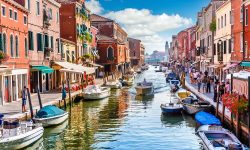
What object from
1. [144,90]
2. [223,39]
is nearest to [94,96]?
[144,90]

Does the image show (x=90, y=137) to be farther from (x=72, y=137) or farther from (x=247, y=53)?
(x=247, y=53)

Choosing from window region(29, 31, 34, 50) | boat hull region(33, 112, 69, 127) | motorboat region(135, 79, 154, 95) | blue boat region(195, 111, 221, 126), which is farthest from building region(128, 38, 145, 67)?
blue boat region(195, 111, 221, 126)

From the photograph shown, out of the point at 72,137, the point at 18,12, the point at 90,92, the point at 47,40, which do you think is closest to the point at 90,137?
the point at 72,137

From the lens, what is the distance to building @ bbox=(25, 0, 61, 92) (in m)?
34.6

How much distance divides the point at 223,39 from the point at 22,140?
28.4 metres

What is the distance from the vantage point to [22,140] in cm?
1803

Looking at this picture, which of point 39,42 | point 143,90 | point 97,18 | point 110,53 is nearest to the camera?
point 39,42

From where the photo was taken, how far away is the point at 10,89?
2892 centimetres

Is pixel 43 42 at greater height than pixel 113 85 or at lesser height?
greater

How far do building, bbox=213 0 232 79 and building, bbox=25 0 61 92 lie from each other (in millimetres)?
16796

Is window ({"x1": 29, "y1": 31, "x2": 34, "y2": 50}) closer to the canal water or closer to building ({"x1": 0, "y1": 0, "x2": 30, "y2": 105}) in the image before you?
building ({"x1": 0, "y1": 0, "x2": 30, "y2": 105})

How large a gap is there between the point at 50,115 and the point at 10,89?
23.0 feet

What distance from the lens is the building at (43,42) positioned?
34625 millimetres

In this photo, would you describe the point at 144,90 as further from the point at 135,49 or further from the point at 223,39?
the point at 135,49
